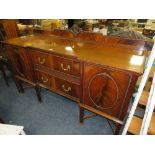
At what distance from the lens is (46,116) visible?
1.80 m

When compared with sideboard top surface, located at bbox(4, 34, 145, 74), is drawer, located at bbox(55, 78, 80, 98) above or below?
below

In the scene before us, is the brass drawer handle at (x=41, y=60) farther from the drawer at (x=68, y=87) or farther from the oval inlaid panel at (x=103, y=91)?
the oval inlaid panel at (x=103, y=91)

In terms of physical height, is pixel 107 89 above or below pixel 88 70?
below

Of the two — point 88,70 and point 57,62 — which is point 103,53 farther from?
point 57,62

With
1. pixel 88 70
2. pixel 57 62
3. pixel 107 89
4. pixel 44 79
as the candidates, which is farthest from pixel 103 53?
pixel 44 79

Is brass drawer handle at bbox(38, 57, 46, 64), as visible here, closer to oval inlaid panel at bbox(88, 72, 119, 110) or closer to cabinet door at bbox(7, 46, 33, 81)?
cabinet door at bbox(7, 46, 33, 81)

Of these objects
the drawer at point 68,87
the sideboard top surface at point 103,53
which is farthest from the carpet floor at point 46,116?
the sideboard top surface at point 103,53

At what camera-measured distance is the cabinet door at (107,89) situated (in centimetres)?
101

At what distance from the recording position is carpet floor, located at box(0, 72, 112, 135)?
1.60 m

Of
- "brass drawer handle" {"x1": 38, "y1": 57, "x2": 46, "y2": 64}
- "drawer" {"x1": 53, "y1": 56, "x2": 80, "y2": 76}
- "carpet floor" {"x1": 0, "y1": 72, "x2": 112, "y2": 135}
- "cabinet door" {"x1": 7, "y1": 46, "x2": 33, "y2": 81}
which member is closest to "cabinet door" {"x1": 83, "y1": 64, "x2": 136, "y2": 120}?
"drawer" {"x1": 53, "y1": 56, "x2": 80, "y2": 76}

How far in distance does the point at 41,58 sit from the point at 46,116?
872 millimetres

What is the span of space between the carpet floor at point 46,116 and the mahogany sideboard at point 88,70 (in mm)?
211

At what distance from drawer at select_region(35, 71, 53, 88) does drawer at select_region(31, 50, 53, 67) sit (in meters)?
0.16
